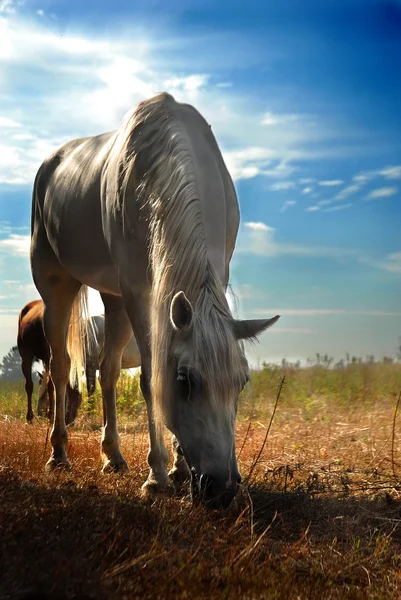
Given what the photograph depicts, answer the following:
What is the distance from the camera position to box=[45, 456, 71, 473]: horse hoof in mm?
6072

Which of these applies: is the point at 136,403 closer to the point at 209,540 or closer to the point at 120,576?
the point at 209,540

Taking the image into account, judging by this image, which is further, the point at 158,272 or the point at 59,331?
the point at 59,331

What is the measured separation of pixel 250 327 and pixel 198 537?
3.78 ft

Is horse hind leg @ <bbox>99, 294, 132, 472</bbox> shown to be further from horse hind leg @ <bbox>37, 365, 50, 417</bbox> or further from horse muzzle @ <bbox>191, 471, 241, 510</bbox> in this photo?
horse hind leg @ <bbox>37, 365, 50, 417</bbox>

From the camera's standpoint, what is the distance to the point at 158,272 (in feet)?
14.2

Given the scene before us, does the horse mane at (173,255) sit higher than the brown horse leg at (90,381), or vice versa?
the horse mane at (173,255)

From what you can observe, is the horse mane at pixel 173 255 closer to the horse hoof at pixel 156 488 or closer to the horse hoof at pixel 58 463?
the horse hoof at pixel 156 488

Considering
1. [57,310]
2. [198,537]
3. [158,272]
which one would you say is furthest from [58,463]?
[198,537]

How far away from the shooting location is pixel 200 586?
2713 mm

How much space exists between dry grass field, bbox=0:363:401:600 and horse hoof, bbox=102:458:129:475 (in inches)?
3.4

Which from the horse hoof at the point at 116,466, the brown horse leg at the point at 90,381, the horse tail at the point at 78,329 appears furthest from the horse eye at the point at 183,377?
the brown horse leg at the point at 90,381

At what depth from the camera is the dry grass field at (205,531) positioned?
2664mm

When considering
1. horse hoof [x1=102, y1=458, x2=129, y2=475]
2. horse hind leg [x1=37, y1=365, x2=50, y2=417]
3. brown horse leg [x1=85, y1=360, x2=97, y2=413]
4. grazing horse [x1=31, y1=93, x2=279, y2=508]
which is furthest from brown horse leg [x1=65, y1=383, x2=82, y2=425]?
horse hoof [x1=102, y1=458, x2=129, y2=475]

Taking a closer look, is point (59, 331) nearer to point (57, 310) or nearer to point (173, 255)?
point (57, 310)
